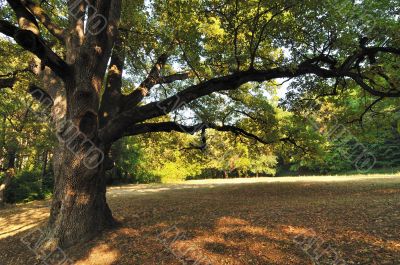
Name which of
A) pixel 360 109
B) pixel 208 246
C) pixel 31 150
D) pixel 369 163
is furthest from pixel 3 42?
pixel 369 163

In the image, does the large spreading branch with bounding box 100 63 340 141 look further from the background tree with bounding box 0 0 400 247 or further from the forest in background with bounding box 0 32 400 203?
the forest in background with bounding box 0 32 400 203

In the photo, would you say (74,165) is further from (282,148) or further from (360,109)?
(360,109)

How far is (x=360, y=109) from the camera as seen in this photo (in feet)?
49.3

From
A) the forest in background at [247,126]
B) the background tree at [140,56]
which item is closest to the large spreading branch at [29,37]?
the background tree at [140,56]

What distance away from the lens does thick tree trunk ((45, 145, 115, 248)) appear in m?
7.03

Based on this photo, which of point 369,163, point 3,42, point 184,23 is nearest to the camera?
point 184,23

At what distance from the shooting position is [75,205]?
23.3ft

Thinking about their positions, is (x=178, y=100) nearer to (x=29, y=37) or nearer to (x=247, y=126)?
(x=29, y=37)

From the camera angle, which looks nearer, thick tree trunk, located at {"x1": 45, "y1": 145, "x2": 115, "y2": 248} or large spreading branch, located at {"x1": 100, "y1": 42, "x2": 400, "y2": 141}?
thick tree trunk, located at {"x1": 45, "y1": 145, "x2": 115, "y2": 248}

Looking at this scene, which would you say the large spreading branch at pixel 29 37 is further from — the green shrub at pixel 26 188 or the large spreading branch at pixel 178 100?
the green shrub at pixel 26 188

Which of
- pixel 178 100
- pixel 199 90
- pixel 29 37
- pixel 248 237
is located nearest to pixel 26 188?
pixel 178 100

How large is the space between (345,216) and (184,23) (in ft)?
25.0

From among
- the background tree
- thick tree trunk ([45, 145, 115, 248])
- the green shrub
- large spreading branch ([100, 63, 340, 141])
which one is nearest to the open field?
thick tree trunk ([45, 145, 115, 248])

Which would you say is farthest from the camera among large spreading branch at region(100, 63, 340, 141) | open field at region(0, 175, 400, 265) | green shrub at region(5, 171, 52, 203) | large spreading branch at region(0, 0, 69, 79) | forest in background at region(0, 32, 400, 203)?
green shrub at region(5, 171, 52, 203)
